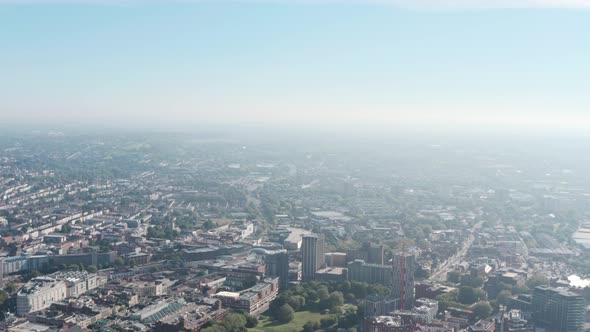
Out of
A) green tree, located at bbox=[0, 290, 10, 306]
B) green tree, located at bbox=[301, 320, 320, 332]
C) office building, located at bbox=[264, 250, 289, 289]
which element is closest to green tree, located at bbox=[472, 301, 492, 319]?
green tree, located at bbox=[301, 320, 320, 332]

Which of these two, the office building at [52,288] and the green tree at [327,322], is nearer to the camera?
the green tree at [327,322]

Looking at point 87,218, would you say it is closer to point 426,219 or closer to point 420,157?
point 426,219

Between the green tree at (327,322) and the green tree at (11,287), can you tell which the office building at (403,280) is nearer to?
the green tree at (327,322)

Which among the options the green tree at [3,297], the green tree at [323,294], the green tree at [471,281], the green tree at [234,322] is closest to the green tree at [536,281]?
the green tree at [471,281]

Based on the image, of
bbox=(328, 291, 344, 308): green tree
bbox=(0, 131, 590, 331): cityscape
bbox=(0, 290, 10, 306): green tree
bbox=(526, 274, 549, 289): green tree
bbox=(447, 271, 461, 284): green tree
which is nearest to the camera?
bbox=(0, 131, 590, 331): cityscape

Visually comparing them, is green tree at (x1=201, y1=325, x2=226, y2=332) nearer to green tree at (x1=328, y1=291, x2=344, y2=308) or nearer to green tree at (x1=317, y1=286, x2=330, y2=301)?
green tree at (x1=328, y1=291, x2=344, y2=308)

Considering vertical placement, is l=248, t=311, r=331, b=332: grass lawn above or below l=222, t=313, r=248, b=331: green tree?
below

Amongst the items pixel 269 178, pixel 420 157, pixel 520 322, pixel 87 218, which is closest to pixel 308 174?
pixel 269 178
